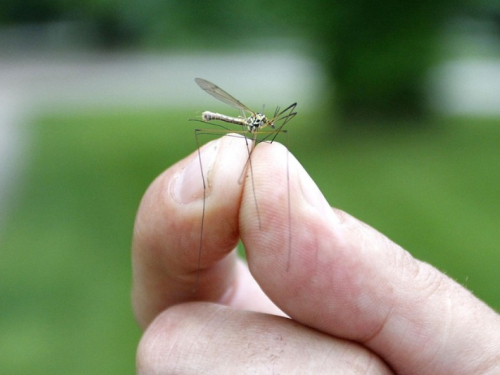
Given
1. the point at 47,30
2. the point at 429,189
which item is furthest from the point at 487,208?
the point at 47,30

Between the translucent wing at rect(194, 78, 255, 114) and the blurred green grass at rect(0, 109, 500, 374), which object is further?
the blurred green grass at rect(0, 109, 500, 374)

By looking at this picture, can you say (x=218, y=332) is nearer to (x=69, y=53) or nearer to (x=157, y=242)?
(x=157, y=242)

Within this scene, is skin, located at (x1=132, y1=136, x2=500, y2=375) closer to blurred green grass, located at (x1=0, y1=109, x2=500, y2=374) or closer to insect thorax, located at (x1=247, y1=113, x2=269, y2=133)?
insect thorax, located at (x1=247, y1=113, x2=269, y2=133)

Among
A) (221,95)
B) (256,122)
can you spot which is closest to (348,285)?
(256,122)

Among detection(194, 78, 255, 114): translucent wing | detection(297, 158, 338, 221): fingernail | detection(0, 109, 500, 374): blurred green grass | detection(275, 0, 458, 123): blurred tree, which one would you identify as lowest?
detection(0, 109, 500, 374): blurred green grass

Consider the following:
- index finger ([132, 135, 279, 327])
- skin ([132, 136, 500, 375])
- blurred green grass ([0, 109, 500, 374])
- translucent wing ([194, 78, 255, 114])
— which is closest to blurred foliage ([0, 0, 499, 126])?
blurred green grass ([0, 109, 500, 374])

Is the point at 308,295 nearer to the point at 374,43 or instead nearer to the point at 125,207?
the point at 125,207
